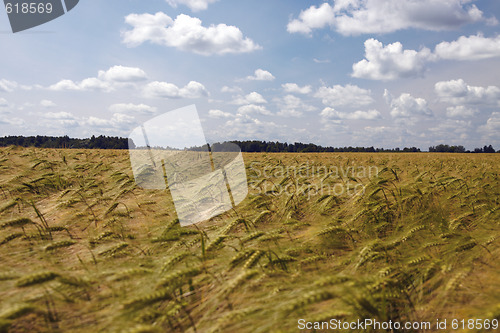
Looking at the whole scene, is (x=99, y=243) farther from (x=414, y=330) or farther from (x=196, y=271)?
(x=414, y=330)

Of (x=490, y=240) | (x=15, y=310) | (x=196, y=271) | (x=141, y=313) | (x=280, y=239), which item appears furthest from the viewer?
(x=280, y=239)

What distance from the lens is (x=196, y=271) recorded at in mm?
1372

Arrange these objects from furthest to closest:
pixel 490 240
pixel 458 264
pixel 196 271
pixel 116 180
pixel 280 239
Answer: pixel 116 180 < pixel 280 239 < pixel 490 240 < pixel 458 264 < pixel 196 271

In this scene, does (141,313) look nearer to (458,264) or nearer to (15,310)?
(15,310)

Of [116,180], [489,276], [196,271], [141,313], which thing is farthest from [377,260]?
[116,180]

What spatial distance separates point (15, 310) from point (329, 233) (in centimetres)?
199

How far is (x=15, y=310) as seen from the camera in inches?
44.0

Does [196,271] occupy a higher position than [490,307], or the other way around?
[196,271]

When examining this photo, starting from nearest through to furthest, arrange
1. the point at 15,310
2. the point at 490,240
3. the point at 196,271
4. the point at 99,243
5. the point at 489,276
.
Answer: the point at 15,310 → the point at 196,271 → the point at 489,276 → the point at 490,240 → the point at 99,243

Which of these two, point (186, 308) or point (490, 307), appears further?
point (186, 308)

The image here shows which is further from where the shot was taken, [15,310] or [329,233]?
[329,233]

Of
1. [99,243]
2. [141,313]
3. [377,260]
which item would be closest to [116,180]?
[99,243]

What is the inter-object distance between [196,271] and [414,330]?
1.17 metres

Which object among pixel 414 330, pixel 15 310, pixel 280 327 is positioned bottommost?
pixel 414 330
